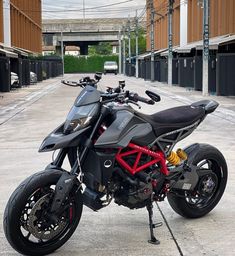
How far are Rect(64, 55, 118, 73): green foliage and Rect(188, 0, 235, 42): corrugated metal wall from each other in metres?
66.8

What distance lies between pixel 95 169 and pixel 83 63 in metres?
109

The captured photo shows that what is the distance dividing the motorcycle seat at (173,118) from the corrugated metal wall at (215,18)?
25522 millimetres

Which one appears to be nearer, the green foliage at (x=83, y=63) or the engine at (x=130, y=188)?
the engine at (x=130, y=188)

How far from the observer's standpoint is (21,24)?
56.2 m

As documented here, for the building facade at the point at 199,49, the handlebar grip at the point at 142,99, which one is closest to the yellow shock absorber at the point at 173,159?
the handlebar grip at the point at 142,99

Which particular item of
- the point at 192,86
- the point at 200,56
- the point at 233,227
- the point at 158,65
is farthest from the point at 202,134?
the point at 158,65

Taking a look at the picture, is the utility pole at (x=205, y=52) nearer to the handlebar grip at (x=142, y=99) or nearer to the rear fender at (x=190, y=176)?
the rear fender at (x=190, y=176)

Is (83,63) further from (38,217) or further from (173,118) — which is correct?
(38,217)

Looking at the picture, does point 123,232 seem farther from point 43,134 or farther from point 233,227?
point 43,134

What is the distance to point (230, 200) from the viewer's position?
677 cm

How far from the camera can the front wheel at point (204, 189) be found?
19.1 ft

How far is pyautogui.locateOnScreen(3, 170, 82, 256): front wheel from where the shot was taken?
4641 millimetres

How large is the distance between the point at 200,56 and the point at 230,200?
2465cm

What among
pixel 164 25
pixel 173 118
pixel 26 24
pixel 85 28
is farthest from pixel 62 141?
pixel 85 28
